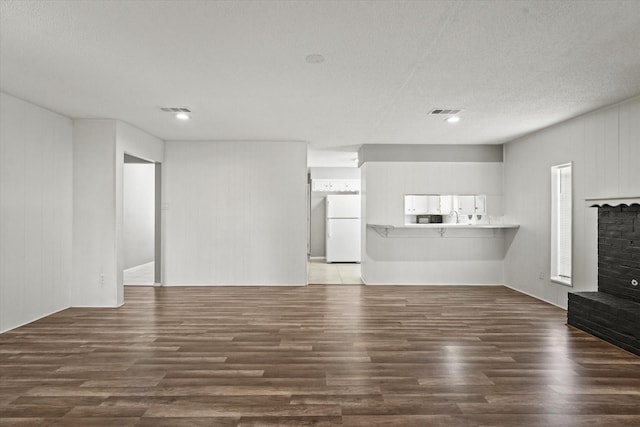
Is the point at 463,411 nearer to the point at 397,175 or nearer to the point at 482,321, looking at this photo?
the point at 482,321

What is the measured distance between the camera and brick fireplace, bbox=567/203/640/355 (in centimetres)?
352

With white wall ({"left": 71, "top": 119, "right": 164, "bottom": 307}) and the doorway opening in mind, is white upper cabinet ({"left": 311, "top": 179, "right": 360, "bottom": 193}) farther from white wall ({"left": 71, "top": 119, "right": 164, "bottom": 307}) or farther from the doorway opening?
white wall ({"left": 71, "top": 119, "right": 164, "bottom": 307})

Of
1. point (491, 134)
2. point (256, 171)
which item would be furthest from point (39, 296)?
point (491, 134)

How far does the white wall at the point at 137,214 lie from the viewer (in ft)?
29.4

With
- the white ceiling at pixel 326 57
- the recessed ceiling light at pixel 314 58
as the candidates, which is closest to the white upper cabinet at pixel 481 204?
the white ceiling at pixel 326 57

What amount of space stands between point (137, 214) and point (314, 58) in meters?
7.96

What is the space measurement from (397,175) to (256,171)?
2.53 meters

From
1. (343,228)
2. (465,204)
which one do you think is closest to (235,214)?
(343,228)

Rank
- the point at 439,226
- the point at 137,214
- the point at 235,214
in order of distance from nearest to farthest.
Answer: the point at 439,226 < the point at 235,214 < the point at 137,214

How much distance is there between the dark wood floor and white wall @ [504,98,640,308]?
32.7 inches

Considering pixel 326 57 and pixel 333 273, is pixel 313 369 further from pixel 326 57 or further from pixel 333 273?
pixel 333 273

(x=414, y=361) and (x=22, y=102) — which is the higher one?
(x=22, y=102)

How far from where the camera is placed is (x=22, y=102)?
14.1ft

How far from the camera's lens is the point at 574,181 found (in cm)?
488
